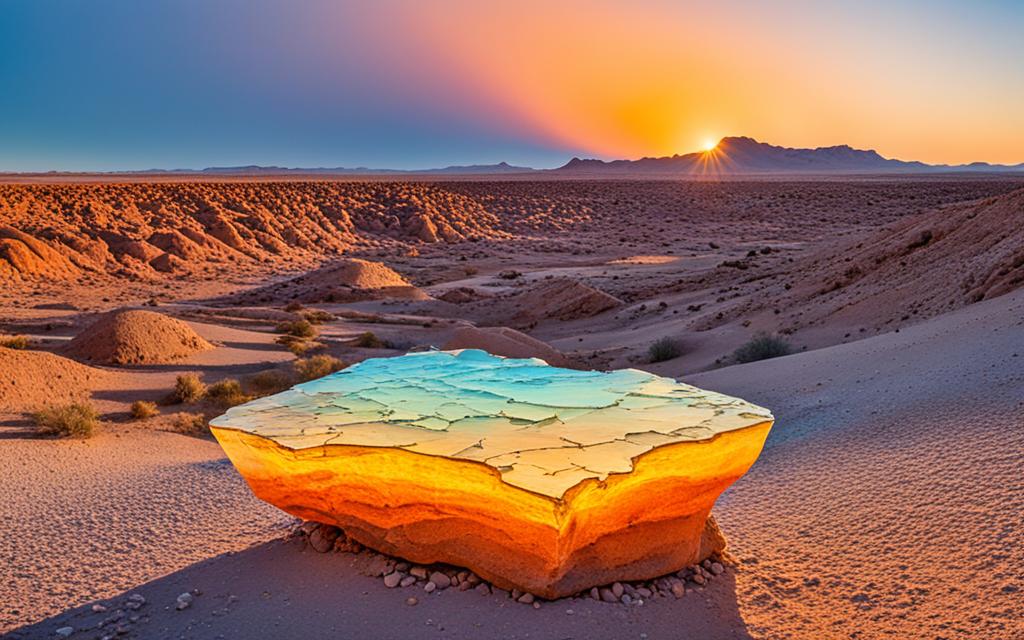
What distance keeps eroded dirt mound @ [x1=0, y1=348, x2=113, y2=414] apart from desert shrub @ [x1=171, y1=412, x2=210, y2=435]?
2151 mm

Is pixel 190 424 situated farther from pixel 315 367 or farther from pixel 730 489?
pixel 730 489

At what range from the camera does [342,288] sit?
97.9 feet

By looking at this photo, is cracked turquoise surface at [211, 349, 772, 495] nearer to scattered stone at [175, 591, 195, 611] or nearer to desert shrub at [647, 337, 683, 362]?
scattered stone at [175, 591, 195, 611]

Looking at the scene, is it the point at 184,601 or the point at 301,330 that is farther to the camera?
the point at 301,330

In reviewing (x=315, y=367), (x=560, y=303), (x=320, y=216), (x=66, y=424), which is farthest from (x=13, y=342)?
(x=320, y=216)

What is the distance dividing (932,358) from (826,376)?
150cm

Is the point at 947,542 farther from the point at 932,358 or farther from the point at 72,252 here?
the point at 72,252

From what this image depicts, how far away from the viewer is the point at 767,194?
74.4 m

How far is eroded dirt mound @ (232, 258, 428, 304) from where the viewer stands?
2917cm

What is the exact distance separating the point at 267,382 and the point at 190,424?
2.99 metres

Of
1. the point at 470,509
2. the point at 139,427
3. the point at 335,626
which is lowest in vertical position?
the point at 139,427

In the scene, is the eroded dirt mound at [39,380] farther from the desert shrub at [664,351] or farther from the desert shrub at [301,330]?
the desert shrub at [664,351]

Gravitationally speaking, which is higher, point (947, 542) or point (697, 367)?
point (947, 542)

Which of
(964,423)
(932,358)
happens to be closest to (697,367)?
(932,358)
